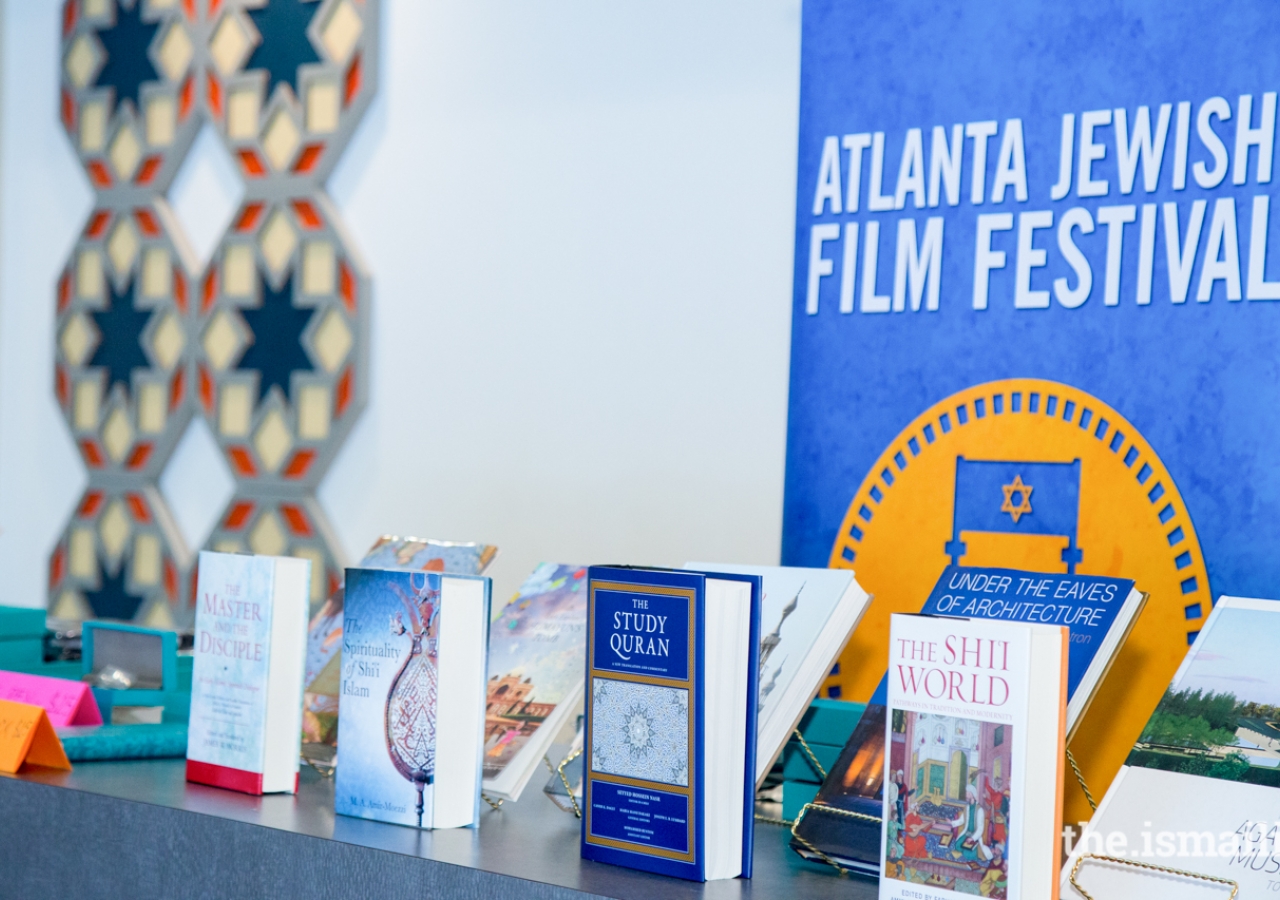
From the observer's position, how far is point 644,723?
1.13m

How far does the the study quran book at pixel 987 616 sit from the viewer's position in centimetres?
116

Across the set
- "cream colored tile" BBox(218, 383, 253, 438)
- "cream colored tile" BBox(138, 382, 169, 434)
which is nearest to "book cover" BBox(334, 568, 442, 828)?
"cream colored tile" BBox(218, 383, 253, 438)

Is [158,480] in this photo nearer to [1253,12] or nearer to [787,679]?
[787,679]

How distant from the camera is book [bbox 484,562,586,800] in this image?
4.46 feet

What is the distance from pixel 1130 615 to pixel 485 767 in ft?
2.08

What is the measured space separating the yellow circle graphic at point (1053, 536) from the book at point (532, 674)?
402 mm

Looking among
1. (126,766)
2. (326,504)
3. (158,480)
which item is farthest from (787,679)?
(158,480)

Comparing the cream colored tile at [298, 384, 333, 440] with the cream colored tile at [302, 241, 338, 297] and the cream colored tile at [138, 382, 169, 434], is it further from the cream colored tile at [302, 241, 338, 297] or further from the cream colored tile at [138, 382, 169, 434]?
the cream colored tile at [138, 382, 169, 434]

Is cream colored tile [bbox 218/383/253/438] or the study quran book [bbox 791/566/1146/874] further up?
cream colored tile [bbox 218/383/253/438]

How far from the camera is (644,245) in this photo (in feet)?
6.54

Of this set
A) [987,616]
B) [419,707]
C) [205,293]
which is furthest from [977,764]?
[205,293]

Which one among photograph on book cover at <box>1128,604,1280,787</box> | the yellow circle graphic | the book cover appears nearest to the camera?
photograph on book cover at <box>1128,604,1280,787</box>

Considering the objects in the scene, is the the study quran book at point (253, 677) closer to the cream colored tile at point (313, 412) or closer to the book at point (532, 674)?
the book at point (532, 674)

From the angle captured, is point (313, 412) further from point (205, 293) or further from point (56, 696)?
point (56, 696)
